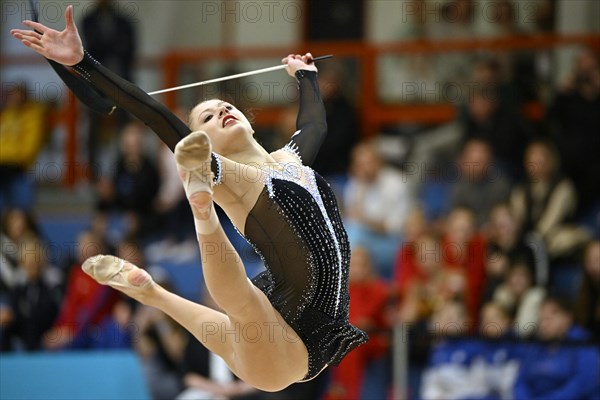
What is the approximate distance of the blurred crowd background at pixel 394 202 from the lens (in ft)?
21.1

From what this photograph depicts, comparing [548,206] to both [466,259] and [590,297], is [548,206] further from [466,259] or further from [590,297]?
[590,297]

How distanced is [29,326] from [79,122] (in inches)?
93.6

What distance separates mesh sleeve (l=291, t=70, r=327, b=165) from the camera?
4426 millimetres

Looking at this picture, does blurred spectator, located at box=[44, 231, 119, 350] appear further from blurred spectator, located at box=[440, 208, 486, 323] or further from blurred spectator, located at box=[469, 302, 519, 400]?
blurred spectator, located at box=[469, 302, 519, 400]

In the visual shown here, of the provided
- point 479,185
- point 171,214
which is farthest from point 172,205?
point 479,185

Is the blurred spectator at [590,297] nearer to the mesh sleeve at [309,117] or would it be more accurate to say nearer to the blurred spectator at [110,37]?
the mesh sleeve at [309,117]

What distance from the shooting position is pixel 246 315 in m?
3.79

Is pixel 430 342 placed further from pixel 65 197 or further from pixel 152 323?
pixel 65 197

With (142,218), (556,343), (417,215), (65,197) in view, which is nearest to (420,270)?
(417,215)

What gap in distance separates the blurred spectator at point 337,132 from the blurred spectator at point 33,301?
7.06 ft

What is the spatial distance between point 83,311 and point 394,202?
7.62 feet

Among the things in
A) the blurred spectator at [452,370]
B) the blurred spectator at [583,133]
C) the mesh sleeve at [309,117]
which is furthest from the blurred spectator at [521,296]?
the mesh sleeve at [309,117]

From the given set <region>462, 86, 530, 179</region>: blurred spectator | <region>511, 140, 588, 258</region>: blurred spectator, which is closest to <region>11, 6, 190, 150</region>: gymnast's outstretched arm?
<region>511, 140, 588, 258</region>: blurred spectator

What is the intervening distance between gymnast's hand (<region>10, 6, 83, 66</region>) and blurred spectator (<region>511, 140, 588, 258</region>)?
399 centimetres
